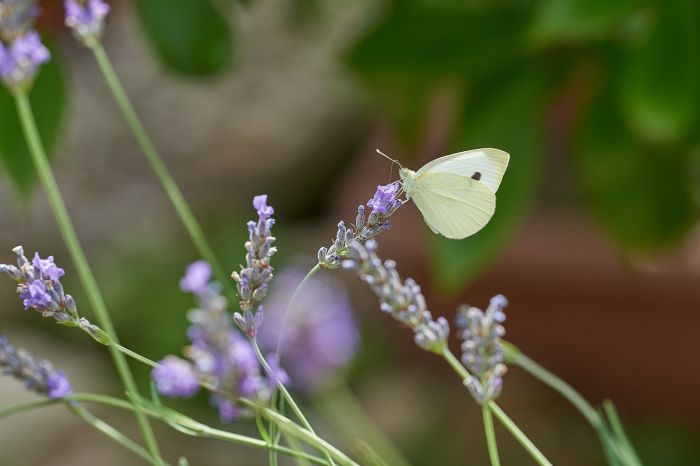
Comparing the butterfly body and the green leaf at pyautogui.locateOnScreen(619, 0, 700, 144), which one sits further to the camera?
the green leaf at pyautogui.locateOnScreen(619, 0, 700, 144)

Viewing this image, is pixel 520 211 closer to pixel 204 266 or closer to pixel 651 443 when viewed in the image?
pixel 204 266

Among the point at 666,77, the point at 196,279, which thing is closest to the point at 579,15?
the point at 666,77

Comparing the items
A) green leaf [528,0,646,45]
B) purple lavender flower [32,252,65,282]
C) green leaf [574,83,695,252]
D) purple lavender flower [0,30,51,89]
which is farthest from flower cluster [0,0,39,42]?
green leaf [574,83,695,252]

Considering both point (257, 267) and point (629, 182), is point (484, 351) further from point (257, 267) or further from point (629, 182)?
point (629, 182)

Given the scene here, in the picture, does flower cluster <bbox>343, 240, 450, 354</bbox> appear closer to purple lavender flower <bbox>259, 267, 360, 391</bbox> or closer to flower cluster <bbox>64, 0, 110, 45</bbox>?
purple lavender flower <bbox>259, 267, 360, 391</bbox>

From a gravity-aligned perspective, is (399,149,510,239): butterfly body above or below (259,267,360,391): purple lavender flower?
above

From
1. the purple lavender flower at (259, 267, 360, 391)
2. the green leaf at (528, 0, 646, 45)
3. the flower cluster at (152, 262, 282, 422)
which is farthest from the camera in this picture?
Answer: the green leaf at (528, 0, 646, 45)

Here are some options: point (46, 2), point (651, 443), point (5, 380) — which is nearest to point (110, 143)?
point (5, 380)

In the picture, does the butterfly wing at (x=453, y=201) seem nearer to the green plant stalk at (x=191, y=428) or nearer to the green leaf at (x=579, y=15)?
the green plant stalk at (x=191, y=428)
